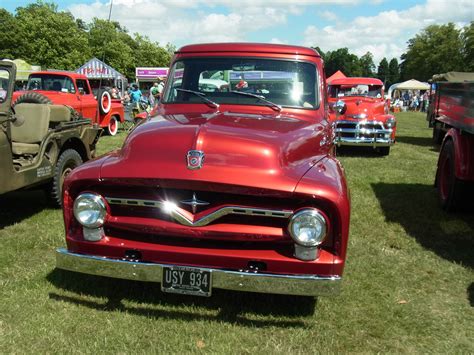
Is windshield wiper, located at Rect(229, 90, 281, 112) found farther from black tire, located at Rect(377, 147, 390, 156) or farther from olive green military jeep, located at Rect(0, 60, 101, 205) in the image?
black tire, located at Rect(377, 147, 390, 156)

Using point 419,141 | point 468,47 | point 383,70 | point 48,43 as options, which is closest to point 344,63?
point 383,70

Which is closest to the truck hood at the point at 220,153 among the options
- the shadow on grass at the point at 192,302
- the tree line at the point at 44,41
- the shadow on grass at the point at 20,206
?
the shadow on grass at the point at 192,302

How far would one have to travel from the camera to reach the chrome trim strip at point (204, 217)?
2.79 metres

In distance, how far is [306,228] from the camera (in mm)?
2758

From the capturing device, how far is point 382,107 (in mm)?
11734

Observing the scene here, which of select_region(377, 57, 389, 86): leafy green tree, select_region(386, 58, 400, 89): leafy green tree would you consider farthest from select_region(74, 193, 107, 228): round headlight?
select_region(377, 57, 389, 86): leafy green tree

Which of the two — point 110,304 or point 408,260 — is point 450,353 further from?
point 110,304

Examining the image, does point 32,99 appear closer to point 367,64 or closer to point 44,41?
point 44,41

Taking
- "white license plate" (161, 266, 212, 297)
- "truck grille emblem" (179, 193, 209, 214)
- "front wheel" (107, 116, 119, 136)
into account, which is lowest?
"front wheel" (107, 116, 119, 136)

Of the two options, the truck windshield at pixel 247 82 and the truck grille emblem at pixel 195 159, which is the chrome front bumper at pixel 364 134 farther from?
the truck grille emblem at pixel 195 159

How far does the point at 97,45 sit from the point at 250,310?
50.3 metres

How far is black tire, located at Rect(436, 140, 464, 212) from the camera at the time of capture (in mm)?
5720

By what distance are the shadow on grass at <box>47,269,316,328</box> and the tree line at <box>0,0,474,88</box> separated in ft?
32.1

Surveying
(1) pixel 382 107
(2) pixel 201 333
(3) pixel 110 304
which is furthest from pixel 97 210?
(1) pixel 382 107
